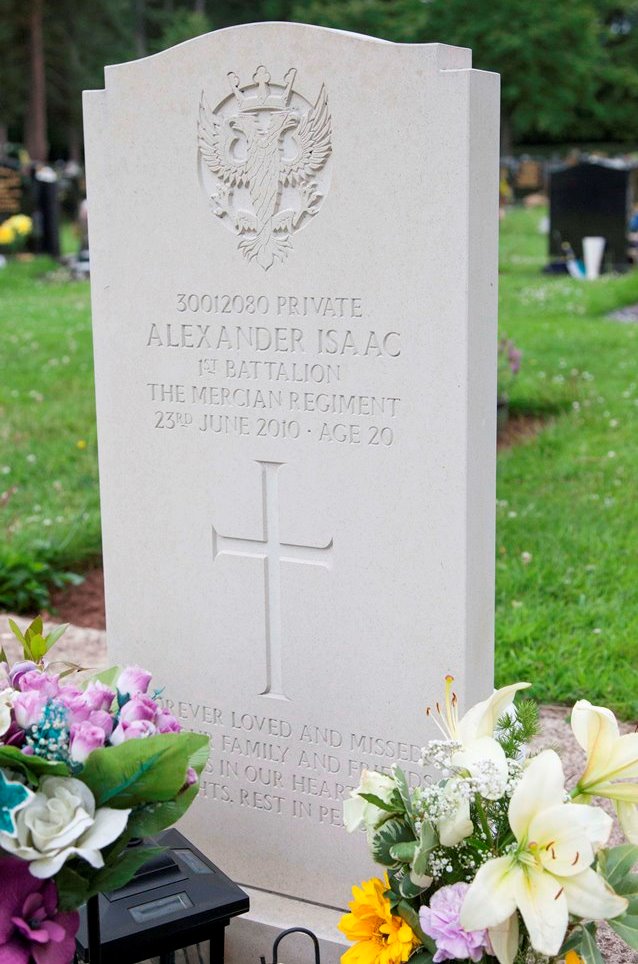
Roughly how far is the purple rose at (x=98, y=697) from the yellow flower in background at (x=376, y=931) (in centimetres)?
57

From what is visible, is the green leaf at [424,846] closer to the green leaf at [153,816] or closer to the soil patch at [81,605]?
the green leaf at [153,816]

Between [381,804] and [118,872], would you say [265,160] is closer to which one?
[381,804]

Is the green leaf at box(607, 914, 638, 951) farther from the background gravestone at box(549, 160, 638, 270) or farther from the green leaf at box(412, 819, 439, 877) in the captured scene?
the background gravestone at box(549, 160, 638, 270)

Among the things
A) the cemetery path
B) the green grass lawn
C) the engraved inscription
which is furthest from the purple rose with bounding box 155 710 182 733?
the green grass lawn

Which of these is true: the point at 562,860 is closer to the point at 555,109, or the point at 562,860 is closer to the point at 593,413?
the point at 593,413

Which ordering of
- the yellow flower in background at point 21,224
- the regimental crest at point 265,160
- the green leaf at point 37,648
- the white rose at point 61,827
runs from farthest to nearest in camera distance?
1. the yellow flower in background at point 21,224
2. the regimental crest at point 265,160
3. the green leaf at point 37,648
4. the white rose at point 61,827

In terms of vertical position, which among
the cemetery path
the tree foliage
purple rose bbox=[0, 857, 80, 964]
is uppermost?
the tree foliage

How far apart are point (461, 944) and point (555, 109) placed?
40768mm

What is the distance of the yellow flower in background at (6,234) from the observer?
16484 millimetres

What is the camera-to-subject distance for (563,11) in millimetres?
39688

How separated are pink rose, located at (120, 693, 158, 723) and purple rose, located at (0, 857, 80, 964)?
0.32m

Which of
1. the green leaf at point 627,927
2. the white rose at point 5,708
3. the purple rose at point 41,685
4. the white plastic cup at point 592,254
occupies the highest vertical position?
the white plastic cup at point 592,254

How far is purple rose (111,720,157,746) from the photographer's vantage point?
2.07 m

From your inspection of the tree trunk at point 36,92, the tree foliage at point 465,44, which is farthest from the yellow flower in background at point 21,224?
the tree foliage at point 465,44
